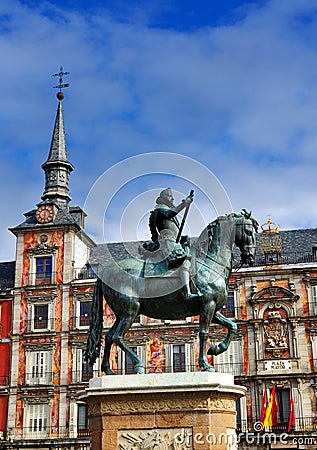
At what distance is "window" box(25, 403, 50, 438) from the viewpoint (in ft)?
132

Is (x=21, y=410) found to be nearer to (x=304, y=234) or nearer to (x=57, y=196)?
(x=57, y=196)

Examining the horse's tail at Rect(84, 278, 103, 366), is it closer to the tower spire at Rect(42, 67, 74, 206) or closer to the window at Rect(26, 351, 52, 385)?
the window at Rect(26, 351, 52, 385)

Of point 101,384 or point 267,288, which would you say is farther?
point 267,288

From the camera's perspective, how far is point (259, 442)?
37688mm

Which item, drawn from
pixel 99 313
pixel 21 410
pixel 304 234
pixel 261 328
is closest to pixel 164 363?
pixel 261 328

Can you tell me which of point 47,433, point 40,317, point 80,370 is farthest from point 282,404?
point 40,317

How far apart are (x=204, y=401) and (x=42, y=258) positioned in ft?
113

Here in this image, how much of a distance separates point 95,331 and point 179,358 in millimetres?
29688

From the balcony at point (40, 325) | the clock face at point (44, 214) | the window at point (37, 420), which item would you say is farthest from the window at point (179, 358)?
the clock face at point (44, 214)

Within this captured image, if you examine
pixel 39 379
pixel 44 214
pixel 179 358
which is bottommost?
pixel 39 379

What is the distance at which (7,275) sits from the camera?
46281 mm

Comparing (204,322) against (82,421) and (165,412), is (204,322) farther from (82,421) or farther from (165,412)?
(82,421)

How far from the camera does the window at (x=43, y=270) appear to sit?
142 feet

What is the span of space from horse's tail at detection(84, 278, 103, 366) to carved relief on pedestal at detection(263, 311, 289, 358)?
29.5 metres
